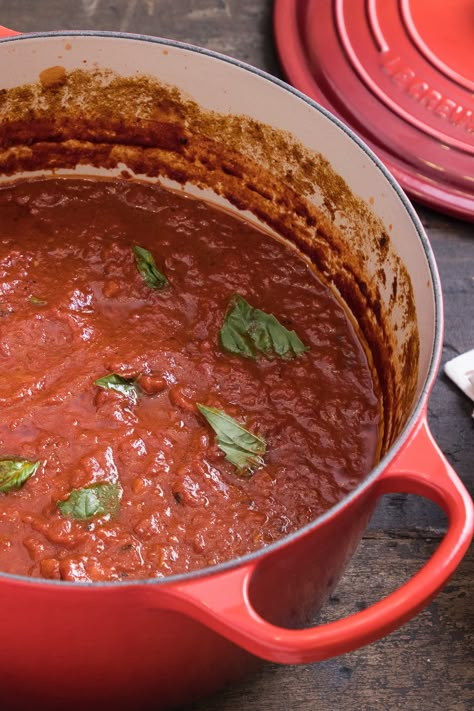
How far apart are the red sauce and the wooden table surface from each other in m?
0.17

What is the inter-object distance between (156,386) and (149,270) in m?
0.25

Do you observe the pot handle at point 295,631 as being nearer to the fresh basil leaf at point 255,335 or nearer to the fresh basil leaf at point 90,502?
the fresh basil leaf at point 90,502

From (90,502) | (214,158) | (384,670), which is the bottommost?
(384,670)

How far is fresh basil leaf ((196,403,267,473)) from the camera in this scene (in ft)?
4.28

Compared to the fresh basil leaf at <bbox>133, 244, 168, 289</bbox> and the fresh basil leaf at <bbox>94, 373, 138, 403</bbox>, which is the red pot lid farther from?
the fresh basil leaf at <bbox>94, 373, 138, 403</bbox>

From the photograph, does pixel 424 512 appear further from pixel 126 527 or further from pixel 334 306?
pixel 126 527

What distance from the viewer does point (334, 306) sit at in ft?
5.15

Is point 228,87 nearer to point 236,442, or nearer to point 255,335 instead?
point 255,335

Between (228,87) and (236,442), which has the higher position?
(228,87)

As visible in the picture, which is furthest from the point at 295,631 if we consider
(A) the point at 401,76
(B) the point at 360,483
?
(A) the point at 401,76

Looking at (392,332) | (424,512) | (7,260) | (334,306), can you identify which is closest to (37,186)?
(7,260)

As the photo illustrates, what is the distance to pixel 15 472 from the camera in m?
1.25

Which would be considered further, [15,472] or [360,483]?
[15,472]

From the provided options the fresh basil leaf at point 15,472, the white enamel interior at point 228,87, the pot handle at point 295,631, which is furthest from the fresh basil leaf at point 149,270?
the pot handle at point 295,631
